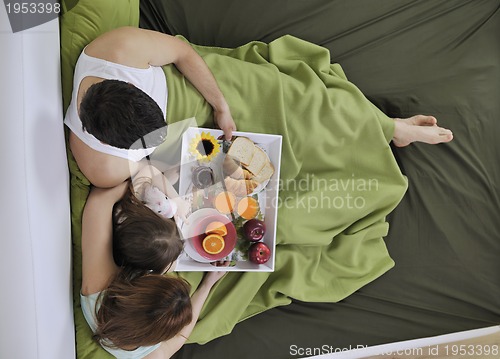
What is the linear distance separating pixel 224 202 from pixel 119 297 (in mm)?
369

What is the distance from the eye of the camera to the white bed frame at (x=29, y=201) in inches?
34.5

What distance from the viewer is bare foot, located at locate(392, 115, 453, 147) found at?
1488 millimetres

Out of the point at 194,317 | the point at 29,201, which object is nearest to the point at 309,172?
the point at 194,317

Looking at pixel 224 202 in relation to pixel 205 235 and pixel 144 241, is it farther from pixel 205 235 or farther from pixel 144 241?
pixel 144 241

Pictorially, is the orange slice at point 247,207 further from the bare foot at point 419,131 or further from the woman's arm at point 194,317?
the bare foot at point 419,131

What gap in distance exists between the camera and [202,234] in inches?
48.6

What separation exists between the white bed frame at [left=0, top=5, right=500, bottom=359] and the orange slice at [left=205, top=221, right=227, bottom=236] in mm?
348

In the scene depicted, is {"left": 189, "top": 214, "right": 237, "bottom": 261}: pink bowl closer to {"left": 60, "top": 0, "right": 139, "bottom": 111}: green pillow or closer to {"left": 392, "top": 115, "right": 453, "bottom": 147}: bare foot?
{"left": 60, "top": 0, "right": 139, "bottom": 111}: green pillow

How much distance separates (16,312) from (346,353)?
37.5 inches

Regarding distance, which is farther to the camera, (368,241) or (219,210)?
(368,241)

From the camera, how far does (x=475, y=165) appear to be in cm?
157

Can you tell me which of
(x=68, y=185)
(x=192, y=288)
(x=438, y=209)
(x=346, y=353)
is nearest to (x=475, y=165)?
(x=438, y=209)

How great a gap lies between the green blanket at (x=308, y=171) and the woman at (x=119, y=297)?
242mm

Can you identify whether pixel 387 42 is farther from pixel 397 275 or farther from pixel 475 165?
pixel 397 275
